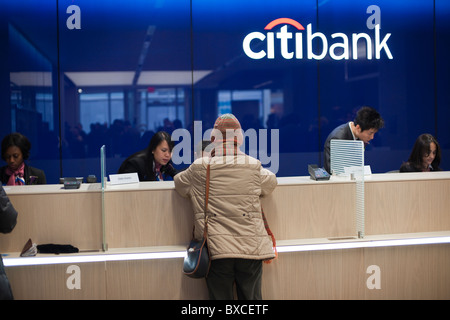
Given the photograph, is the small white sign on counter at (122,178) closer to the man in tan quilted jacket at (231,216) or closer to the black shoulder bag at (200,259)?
the man in tan quilted jacket at (231,216)

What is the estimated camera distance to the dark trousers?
299cm

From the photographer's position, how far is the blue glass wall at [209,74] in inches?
217

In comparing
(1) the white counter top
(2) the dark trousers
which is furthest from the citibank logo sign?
(2) the dark trousers

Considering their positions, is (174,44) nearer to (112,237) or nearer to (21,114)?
(21,114)

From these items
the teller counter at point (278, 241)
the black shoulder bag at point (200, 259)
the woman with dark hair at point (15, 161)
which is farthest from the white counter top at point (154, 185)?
the woman with dark hair at point (15, 161)

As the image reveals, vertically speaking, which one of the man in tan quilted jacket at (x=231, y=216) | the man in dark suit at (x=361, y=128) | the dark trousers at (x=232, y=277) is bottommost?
the dark trousers at (x=232, y=277)

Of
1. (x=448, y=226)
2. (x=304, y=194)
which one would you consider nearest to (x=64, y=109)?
(x=304, y=194)

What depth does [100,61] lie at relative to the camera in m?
5.61

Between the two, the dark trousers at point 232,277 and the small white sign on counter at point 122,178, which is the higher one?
the small white sign on counter at point 122,178

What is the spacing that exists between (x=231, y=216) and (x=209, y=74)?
314cm

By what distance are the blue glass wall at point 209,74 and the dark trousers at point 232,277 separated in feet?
9.39

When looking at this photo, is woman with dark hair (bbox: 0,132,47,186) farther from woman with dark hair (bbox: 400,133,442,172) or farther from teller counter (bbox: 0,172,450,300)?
woman with dark hair (bbox: 400,133,442,172)

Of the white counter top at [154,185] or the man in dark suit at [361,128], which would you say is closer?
the white counter top at [154,185]

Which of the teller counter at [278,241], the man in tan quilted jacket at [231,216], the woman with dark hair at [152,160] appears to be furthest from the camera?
the woman with dark hair at [152,160]
